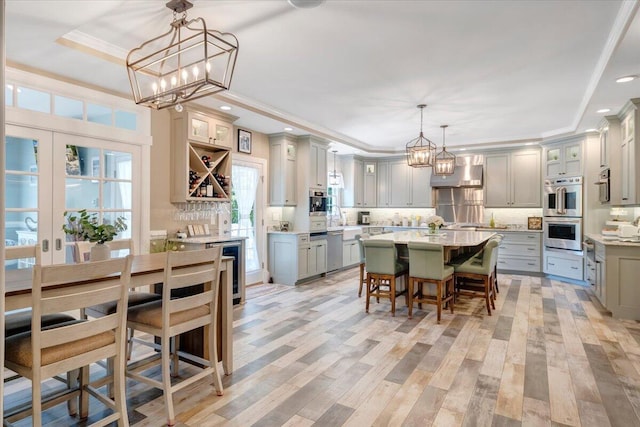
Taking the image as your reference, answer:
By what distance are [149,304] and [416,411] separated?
6.43 ft

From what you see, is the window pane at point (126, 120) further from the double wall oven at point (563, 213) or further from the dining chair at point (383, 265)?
the double wall oven at point (563, 213)

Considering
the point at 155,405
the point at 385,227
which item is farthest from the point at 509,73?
the point at 385,227

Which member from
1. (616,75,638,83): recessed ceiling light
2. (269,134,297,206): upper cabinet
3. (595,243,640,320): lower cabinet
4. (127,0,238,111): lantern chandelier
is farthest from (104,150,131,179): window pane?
(595,243,640,320): lower cabinet

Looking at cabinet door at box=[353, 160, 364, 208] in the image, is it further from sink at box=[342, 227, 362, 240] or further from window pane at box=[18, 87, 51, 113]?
window pane at box=[18, 87, 51, 113]

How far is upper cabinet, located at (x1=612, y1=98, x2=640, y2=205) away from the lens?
4.46m

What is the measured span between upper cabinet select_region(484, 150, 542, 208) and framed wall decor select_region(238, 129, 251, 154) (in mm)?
5205

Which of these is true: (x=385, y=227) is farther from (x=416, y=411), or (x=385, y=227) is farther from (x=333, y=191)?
(x=416, y=411)

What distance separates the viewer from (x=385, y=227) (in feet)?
28.2

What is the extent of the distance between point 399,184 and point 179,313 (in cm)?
722

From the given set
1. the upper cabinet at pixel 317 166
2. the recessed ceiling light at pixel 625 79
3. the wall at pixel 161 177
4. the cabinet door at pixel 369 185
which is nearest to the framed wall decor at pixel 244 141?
the upper cabinet at pixel 317 166

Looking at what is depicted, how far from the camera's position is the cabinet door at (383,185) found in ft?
29.6

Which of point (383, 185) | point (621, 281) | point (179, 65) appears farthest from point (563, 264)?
point (179, 65)

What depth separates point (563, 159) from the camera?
6723 millimetres

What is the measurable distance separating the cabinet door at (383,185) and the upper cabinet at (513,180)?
7.44 ft
